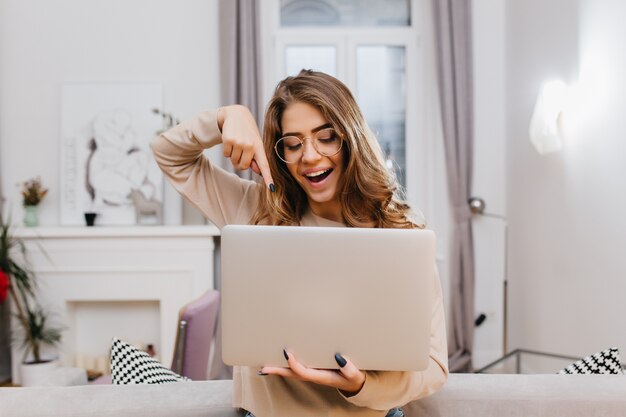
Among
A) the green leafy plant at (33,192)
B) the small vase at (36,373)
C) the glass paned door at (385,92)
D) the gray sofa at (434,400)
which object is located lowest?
the small vase at (36,373)

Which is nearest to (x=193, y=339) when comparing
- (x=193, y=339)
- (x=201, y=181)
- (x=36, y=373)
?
(x=193, y=339)

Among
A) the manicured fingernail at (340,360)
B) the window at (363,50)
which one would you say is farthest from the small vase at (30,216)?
the manicured fingernail at (340,360)

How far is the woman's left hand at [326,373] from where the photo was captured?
90 cm

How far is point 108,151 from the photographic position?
154 inches

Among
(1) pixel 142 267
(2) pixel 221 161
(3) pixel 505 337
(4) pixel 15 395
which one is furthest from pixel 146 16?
(4) pixel 15 395

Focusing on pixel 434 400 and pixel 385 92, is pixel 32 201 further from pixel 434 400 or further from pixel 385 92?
pixel 434 400

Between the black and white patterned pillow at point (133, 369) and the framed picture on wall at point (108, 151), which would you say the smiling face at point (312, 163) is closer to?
the black and white patterned pillow at point (133, 369)

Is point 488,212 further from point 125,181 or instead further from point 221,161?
point 125,181

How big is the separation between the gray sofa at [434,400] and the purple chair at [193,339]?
2.79ft

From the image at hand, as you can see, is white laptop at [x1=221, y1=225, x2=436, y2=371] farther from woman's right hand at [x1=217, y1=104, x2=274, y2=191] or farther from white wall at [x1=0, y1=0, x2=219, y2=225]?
white wall at [x1=0, y1=0, x2=219, y2=225]

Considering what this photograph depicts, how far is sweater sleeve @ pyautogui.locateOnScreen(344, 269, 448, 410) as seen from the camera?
959 mm

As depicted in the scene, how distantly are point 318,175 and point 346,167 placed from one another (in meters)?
0.06

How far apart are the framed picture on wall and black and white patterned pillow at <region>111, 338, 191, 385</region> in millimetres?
2664

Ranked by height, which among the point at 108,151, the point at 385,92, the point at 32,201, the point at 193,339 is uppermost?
the point at 385,92
